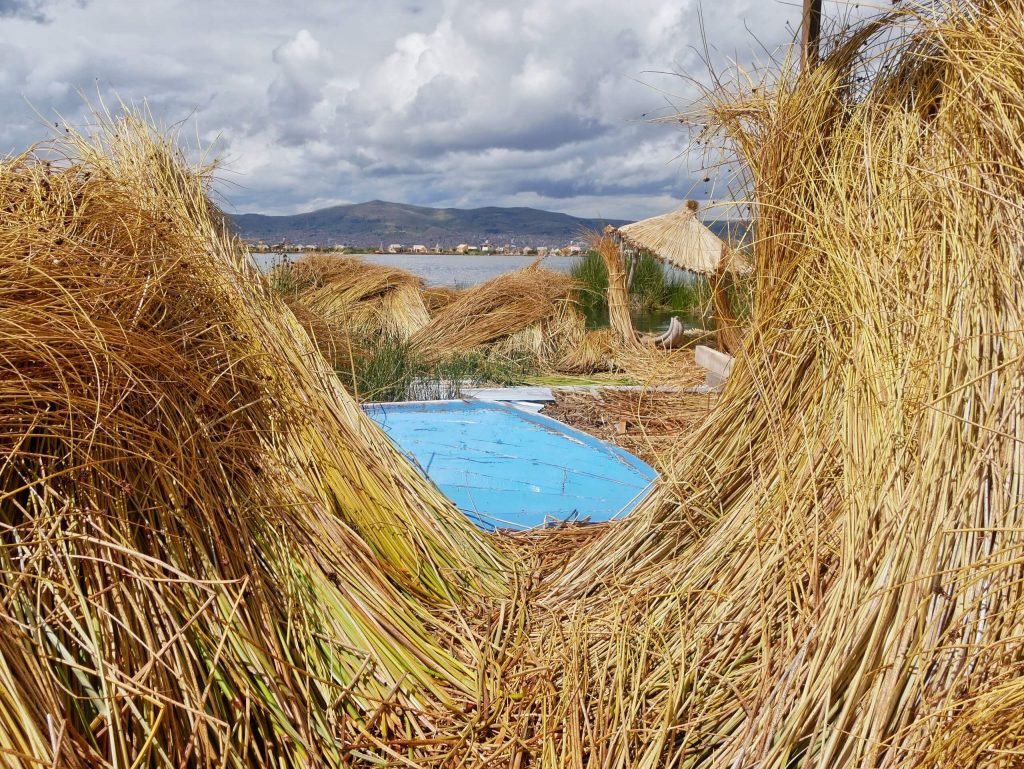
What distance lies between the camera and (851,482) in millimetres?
1495

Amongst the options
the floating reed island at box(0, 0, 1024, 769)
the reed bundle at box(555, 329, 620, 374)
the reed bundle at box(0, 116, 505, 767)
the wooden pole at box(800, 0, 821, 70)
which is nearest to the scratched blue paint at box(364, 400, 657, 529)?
the reed bundle at box(0, 116, 505, 767)

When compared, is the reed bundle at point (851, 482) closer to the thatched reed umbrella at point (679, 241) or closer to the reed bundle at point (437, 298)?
the reed bundle at point (437, 298)

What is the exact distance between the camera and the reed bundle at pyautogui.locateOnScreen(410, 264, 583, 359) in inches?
353

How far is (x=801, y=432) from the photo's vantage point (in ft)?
6.04

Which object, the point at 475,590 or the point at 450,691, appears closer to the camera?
the point at 450,691

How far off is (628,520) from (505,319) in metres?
6.97

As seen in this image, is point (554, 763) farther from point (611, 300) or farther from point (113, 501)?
point (611, 300)

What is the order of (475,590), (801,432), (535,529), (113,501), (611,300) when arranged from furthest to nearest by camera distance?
(611,300)
(535,529)
(475,590)
(801,432)
(113,501)

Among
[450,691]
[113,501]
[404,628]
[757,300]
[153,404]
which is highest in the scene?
[757,300]

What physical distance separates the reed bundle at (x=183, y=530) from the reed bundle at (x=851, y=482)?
382 mm

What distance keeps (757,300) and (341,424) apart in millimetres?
1242

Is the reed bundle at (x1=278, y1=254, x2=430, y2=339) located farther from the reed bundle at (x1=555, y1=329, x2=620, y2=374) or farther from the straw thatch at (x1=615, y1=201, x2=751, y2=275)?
the straw thatch at (x1=615, y1=201, x2=751, y2=275)

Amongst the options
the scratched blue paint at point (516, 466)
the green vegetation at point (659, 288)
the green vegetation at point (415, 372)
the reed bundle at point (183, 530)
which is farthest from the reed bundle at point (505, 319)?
the reed bundle at point (183, 530)

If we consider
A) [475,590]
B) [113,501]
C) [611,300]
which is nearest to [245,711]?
[113,501]
